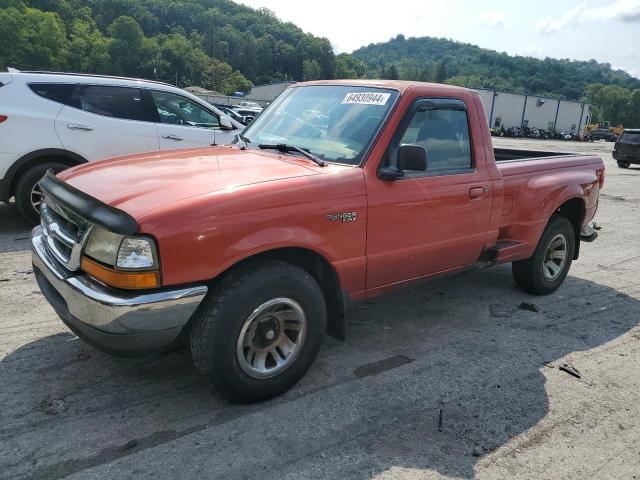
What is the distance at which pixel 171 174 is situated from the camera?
3.12 m

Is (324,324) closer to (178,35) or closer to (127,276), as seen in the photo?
(127,276)

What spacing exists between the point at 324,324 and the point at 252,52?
144277mm

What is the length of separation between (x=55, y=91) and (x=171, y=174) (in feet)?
15.0

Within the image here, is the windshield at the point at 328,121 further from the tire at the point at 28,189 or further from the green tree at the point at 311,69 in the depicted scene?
the green tree at the point at 311,69

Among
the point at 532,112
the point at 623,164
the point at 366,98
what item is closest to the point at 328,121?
the point at 366,98

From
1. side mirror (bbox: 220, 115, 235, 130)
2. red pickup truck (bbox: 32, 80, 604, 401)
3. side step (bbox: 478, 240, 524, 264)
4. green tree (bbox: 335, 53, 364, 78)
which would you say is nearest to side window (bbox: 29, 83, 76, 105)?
side mirror (bbox: 220, 115, 235, 130)

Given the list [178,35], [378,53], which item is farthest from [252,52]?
[378,53]

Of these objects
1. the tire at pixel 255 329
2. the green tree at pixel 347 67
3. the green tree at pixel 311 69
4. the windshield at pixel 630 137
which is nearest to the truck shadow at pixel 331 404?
the tire at pixel 255 329

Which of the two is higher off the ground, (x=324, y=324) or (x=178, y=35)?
(x=178, y=35)

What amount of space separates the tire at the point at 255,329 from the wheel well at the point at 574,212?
3330 millimetres

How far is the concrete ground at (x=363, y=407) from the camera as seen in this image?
2609 millimetres

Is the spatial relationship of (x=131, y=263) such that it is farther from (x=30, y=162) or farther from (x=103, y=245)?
(x=30, y=162)

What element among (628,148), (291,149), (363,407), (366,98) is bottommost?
(628,148)

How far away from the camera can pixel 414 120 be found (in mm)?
3676
